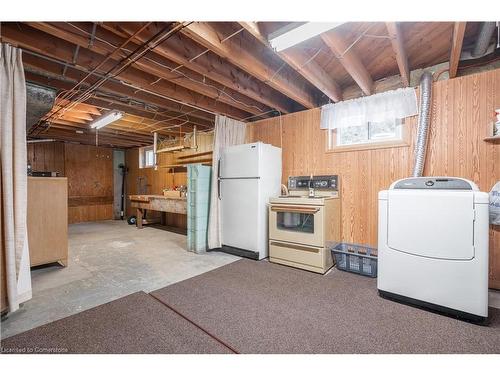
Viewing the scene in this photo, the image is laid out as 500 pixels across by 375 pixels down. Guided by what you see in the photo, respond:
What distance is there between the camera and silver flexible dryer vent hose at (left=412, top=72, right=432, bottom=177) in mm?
2672

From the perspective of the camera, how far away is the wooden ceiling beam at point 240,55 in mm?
2049

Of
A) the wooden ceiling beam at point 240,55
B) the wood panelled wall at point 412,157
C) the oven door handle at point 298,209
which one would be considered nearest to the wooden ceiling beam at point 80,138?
the wood panelled wall at point 412,157

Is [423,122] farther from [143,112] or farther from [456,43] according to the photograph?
[143,112]

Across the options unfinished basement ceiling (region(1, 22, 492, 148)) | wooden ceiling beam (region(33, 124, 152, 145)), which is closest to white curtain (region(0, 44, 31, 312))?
unfinished basement ceiling (region(1, 22, 492, 148))

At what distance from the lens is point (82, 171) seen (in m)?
7.45

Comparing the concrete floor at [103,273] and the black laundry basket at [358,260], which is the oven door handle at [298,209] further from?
the concrete floor at [103,273]

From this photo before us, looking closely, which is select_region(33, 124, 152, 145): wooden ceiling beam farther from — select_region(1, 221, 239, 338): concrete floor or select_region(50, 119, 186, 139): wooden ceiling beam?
select_region(1, 221, 239, 338): concrete floor

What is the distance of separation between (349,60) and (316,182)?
1717 millimetres

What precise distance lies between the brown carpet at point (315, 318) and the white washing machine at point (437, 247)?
151 millimetres

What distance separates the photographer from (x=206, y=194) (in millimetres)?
4055

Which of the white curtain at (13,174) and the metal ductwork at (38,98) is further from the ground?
the metal ductwork at (38,98)

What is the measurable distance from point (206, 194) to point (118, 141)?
185 inches

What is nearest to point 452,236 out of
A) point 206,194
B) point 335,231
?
point 335,231

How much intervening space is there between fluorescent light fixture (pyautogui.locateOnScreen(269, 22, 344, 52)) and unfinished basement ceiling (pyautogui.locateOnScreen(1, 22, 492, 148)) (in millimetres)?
133
